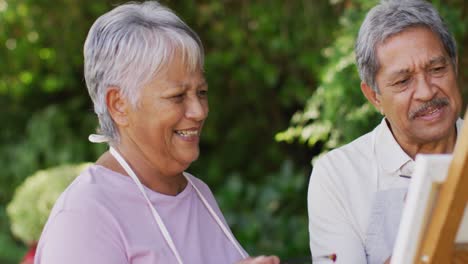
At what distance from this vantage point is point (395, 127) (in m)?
2.70

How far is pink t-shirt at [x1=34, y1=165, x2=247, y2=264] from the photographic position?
2123 mm

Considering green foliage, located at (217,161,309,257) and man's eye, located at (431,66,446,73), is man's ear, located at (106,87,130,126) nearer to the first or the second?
man's eye, located at (431,66,446,73)

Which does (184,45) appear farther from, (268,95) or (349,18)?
(268,95)

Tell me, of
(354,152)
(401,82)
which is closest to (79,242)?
(354,152)

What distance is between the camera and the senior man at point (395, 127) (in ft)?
8.30

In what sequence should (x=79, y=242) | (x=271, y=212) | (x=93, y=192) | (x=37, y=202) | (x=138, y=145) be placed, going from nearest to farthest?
(x=79, y=242), (x=93, y=192), (x=138, y=145), (x=37, y=202), (x=271, y=212)

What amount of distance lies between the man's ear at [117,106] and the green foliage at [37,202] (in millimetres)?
2752

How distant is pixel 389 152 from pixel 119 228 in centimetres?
97

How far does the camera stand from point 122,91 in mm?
2287

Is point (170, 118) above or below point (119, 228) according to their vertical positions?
above

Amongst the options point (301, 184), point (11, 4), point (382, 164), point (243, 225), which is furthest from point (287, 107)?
point (382, 164)

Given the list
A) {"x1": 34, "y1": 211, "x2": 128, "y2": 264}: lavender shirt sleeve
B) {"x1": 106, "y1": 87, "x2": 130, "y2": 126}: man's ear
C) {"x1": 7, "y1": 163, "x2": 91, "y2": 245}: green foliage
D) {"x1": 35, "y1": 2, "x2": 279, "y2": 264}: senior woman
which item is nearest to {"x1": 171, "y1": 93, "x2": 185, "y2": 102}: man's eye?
{"x1": 35, "y1": 2, "x2": 279, "y2": 264}: senior woman

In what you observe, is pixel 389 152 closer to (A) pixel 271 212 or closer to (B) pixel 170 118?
(B) pixel 170 118

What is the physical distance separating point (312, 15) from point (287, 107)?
4.93 feet
